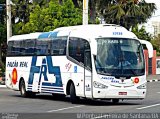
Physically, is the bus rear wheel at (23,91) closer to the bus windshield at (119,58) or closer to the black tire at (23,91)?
the black tire at (23,91)

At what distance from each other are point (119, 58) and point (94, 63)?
1.05 metres

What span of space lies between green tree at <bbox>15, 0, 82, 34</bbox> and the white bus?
2007 centimetres

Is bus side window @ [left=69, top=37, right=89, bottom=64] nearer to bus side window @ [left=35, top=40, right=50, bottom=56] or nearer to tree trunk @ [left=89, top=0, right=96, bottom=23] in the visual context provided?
bus side window @ [left=35, top=40, right=50, bottom=56]

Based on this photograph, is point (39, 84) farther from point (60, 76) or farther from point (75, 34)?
point (75, 34)

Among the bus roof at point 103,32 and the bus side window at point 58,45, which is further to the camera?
the bus side window at point 58,45

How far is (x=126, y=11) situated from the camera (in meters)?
52.1

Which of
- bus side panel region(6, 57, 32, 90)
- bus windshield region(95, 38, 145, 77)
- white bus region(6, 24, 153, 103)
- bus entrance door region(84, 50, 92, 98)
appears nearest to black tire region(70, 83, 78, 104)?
white bus region(6, 24, 153, 103)

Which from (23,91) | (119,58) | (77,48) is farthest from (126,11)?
(119,58)

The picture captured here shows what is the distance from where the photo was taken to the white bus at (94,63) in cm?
2147

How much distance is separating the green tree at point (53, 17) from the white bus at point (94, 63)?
65.8ft

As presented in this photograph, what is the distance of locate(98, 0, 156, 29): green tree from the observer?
166 feet

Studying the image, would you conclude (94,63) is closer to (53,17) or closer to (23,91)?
(23,91)

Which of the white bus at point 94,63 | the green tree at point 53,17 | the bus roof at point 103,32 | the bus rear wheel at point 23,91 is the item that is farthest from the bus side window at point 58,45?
the green tree at point 53,17

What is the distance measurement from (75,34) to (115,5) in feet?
92.0
